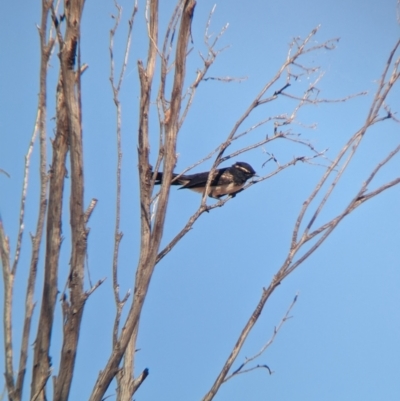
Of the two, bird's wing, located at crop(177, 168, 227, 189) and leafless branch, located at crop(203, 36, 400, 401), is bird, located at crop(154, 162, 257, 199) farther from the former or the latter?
leafless branch, located at crop(203, 36, 400, 401)

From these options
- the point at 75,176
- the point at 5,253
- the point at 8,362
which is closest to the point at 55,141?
the point at 75,176

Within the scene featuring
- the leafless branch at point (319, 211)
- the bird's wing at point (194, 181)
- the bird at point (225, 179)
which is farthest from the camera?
the bird at point (225, 179)

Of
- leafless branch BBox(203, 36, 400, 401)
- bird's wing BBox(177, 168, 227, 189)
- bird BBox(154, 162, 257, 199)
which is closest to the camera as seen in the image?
leafless branch BBox(203, 36, 400, 401)

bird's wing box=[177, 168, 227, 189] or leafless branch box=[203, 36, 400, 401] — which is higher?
bird's wing box=[177, 168, 227, 189]

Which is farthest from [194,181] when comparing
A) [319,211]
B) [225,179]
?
[319,211]

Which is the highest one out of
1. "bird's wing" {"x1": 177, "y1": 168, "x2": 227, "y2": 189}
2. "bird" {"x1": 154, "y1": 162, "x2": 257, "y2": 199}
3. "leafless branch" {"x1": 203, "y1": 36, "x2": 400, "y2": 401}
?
"bird" {"x1": 154, "y1": 162, "x2": 257, "y2": 199}

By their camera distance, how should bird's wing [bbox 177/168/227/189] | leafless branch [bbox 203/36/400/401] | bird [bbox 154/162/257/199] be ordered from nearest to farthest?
leafless branch [bbox 203/36/400/401] → bird's wing [bbox 177/168/227/189] → bird [bbox 154/162/257/199]

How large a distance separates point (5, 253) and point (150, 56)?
31.9 inches

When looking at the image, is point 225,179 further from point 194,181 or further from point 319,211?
point 319,211

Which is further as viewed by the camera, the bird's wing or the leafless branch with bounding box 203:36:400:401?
the bird's wing

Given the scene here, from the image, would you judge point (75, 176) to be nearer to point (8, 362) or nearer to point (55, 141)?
point (55, 141)

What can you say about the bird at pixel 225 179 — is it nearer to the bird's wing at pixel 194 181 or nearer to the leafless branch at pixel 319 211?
the bird's wing at pixel 194 181

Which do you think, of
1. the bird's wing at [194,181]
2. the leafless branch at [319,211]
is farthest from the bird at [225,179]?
the leafless branch at [319,211]

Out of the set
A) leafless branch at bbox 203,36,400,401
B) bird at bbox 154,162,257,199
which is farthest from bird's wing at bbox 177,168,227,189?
leafless branch at bbox 203,36,400,401
